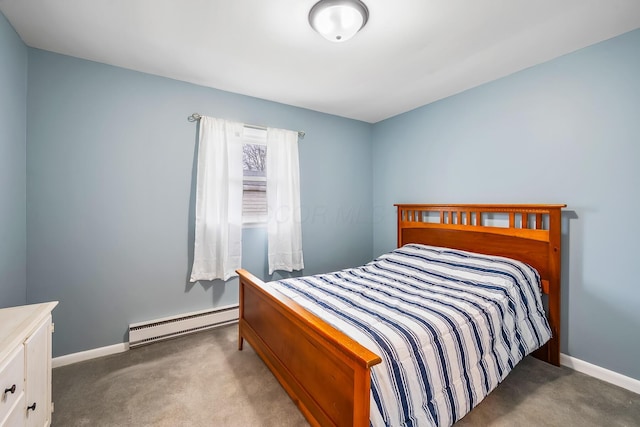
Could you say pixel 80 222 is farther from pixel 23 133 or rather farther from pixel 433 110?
pixel 433 110

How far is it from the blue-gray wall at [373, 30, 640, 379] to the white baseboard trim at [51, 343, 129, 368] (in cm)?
346

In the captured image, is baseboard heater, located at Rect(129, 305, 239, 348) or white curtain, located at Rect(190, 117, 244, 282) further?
white curtain, located at Rect(190, 117, 244, 282)

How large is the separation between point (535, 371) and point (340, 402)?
71.3 inches

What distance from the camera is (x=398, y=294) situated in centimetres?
189

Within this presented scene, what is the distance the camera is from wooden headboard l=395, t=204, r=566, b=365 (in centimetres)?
213

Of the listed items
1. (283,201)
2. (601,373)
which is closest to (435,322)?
(601,373)

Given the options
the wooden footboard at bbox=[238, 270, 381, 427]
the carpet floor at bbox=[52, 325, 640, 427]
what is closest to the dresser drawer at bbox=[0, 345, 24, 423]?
the carpet floor at bbox=[52, 325, 640, 427]

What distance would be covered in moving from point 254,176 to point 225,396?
80.0 inches

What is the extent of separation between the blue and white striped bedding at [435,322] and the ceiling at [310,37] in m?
1.63

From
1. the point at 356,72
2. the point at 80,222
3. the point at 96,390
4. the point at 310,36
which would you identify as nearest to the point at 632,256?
the point at 356,72

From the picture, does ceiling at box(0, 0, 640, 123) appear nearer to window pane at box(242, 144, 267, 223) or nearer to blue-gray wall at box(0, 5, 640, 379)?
blue-gray wall at box(0, 5, 640, 379)

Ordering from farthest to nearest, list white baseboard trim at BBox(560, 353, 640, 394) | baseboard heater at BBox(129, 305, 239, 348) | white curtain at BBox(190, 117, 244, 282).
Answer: white curtain at BBox(190, 117, 244, 282) → baseboard heater at BBox(129, 305, 239, 348) → white baseboard trim at BBox(560, 353, 640, 394)

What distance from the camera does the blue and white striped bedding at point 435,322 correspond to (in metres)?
1.23

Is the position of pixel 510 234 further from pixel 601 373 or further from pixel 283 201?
pixel 283 201
